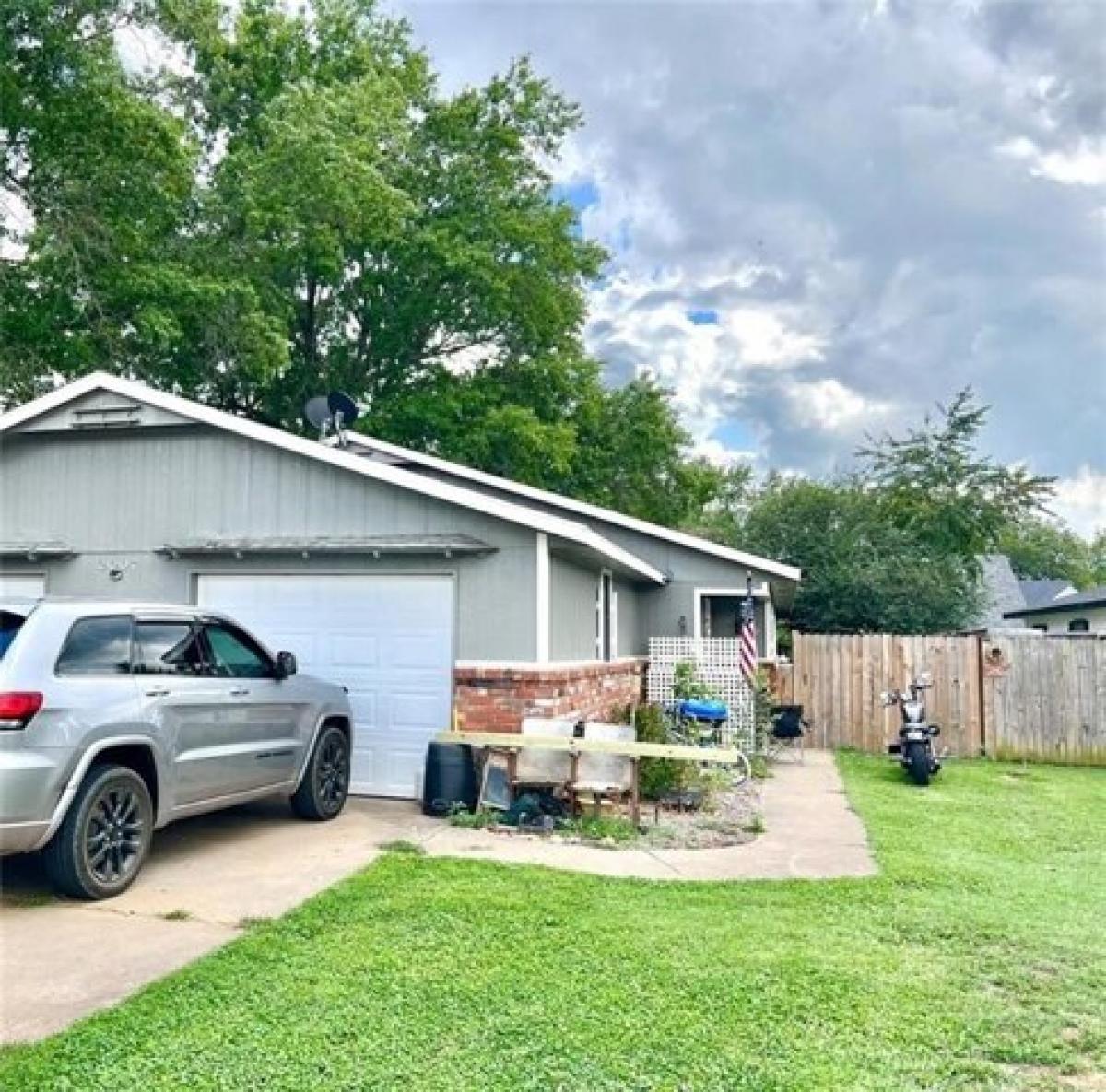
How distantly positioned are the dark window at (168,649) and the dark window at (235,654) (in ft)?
0.56

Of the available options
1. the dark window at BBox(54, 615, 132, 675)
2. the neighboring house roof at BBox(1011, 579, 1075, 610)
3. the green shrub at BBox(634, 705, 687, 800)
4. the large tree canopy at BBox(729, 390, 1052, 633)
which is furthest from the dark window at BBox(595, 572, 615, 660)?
the neighboring house roof at BBox(1011, 579, 1075, 610)

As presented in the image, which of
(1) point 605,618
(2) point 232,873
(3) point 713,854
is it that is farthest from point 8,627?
(1) point 605,618

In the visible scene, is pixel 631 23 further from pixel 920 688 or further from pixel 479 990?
pixel 479 990

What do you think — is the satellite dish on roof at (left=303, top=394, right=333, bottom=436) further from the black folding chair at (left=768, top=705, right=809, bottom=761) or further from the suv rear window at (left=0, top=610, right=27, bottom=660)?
the suv rear window at (left=0, top=610, right=27, bottom=660)

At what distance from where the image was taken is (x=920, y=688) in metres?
13.2

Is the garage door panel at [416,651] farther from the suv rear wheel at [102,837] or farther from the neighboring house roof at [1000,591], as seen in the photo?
the neighboring house roof at [1000,591]

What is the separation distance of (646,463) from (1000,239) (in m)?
12.6

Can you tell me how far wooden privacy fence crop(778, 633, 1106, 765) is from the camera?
A: 1338 cm

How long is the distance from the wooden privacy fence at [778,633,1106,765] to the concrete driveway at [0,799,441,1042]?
870 centimetres

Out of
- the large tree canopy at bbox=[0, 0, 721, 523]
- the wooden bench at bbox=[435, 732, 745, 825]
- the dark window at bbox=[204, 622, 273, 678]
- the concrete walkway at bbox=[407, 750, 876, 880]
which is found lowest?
the concrete walkway at bbox=[407, 750, 876, 880]

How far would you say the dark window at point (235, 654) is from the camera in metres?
6.64

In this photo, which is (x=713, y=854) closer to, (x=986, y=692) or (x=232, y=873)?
(x=232, y=873)

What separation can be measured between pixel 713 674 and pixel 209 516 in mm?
7133

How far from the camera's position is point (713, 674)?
1279 cm
